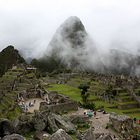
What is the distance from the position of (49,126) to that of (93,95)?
1349 inches

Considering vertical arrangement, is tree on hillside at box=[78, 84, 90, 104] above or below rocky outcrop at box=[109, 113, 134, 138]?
above

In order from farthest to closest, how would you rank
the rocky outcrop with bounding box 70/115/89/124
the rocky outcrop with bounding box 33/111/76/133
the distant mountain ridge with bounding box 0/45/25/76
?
the distant mountain ridge with bounding box 0/45/25/76 → the rocky outcrop with bounding box 70/115/89/124 → the rocky outcrop with bounding box 33/111/76/133

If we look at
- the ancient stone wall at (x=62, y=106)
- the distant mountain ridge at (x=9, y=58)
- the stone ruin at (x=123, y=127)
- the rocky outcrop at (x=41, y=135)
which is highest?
the distant mountain ridge at (x=9, y=58)

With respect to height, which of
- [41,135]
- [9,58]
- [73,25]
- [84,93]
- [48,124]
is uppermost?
[73,25]

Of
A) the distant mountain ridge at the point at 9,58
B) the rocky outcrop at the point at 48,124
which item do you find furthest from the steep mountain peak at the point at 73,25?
the rocky outcrop at the point at 48,124

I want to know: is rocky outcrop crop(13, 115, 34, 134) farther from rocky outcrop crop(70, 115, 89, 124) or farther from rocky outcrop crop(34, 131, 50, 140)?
rocky outcrop crop(70, 115, 89, 124)

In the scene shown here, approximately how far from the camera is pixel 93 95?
189ft

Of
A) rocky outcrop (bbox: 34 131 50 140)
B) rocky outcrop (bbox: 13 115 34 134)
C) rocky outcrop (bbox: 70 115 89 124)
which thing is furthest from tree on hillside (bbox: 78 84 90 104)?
rocky outcrop (bbox: 34 131 50 140)

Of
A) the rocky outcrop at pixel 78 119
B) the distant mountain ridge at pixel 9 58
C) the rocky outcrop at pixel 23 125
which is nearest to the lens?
the rocky outcrop at pixel 23 125

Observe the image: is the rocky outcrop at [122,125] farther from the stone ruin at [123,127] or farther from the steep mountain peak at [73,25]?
the steep mountain peak at [73,25]

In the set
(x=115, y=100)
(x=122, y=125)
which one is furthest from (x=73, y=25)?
(x=122, y=125)

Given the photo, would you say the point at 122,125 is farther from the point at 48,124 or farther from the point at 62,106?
the point at 48,124

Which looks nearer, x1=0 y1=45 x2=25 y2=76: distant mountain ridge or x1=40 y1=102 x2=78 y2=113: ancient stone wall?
x1=40 y1=102 x2=78 y2=113: ancient stone wall

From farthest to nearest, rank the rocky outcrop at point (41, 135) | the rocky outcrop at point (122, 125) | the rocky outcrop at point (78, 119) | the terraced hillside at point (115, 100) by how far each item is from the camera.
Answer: the terraced hillside at point (115, 100) → the rocky outcrop at point (122, 125) → the rocky outcrop at point (78, 119) → the rocky outcrop at point (41, 135)
